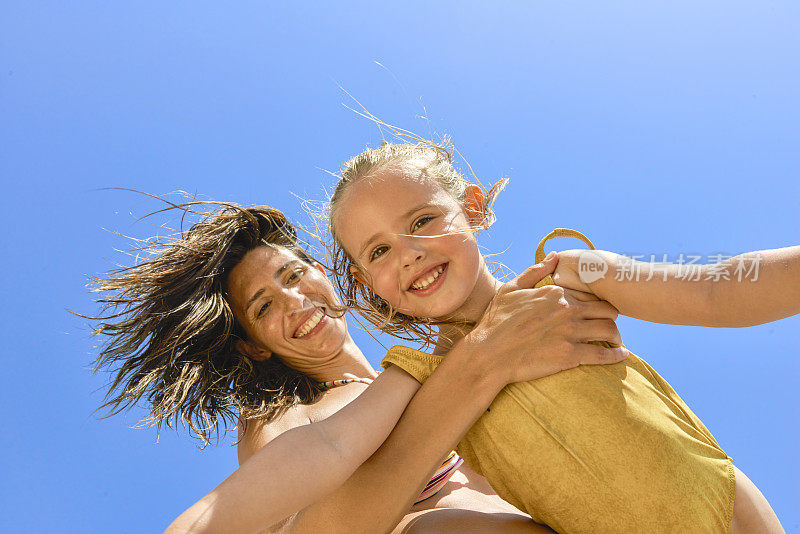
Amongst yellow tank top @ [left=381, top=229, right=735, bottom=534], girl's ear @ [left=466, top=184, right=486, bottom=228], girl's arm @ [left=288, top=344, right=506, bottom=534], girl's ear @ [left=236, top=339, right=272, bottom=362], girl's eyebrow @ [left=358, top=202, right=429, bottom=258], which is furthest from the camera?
girl's ear @ [left=236, top=339, right=272, bottom=362]

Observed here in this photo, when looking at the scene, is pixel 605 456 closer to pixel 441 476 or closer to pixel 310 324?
pixel 441 476

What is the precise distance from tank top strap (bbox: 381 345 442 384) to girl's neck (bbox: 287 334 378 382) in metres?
1.36

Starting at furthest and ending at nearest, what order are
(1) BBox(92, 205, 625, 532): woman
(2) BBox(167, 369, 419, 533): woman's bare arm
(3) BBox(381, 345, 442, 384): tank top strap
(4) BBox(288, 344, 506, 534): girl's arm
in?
(3) BBox(381, 345, 442, 384): tank top strap < (4) BBox(288, 344, 506, 534): girl's arm < (1) BBox(92, 205, 625, 532): woman < (2) BBox(167, 369, 419, 533): woman's bare arm

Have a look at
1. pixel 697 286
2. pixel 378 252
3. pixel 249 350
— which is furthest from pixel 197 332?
pixel 697 286

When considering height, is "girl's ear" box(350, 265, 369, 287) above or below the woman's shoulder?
above

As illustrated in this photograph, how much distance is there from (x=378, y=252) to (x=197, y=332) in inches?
66.3

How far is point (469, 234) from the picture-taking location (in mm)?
2602

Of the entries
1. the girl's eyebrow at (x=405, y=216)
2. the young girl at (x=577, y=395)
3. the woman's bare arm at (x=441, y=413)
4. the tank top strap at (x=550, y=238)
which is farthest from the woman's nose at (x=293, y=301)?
the tank top strap at (x=550, y=238)

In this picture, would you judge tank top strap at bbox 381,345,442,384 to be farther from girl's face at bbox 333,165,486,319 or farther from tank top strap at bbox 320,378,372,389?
tank top strap at bbox 320,378,372,389

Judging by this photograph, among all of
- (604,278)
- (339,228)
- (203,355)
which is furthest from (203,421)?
(604,278)

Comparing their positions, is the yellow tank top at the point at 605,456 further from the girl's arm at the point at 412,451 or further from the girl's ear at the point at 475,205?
the girl's ear at the point at 475,205

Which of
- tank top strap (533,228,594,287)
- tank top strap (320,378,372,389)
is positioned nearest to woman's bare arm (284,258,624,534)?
tank top strap (533,228,594,287)

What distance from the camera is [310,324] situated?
3.66m

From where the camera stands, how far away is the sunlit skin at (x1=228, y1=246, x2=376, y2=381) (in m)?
3.66
